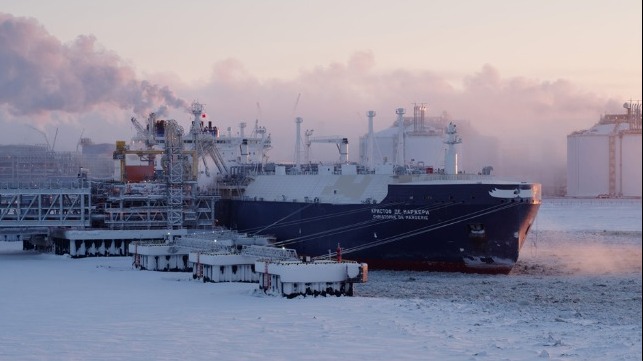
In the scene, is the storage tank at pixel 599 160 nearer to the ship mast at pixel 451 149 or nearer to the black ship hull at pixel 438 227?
the ship mast at pixel 451 149

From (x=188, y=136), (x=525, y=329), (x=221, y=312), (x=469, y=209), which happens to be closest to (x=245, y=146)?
(x=188, y=136)

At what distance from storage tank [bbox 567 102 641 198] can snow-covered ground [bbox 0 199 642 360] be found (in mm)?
51032

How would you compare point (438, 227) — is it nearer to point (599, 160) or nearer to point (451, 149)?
point (451, 149)

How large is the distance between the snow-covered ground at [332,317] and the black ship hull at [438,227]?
4.74 ft

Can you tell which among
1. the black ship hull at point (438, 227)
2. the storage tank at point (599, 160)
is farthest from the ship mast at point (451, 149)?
the storage tank at point (599, 160)

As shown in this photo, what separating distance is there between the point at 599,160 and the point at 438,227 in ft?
207

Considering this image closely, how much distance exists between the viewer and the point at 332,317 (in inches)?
1153

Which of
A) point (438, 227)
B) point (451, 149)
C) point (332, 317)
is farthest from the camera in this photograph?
point (451, 149)

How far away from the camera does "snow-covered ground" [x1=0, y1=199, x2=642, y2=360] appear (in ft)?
78.5

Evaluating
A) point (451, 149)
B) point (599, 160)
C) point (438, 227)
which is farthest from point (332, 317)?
point (599, 160)

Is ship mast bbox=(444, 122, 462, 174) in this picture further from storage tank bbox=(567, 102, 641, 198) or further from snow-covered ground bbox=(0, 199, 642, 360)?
storage tank bbox=(567, 102, 641, 198)

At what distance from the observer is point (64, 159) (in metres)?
89.1

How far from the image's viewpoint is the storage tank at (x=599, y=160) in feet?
318

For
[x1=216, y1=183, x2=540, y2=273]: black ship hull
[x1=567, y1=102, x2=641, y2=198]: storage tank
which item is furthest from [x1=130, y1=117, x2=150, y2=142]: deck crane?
[x1=567, y1=102, x2=641, y2=198]: storage tank
